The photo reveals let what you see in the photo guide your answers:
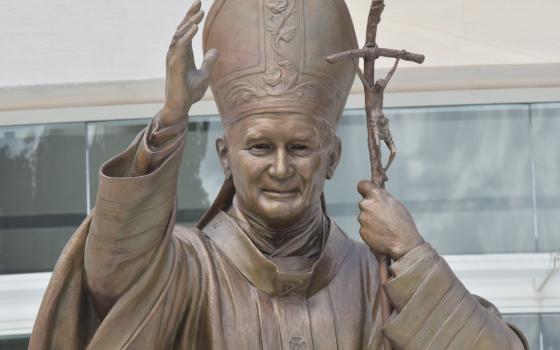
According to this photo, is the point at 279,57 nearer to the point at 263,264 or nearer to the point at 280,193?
the point at 280,193

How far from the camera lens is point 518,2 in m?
12.6

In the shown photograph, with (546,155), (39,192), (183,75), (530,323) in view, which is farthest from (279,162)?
(546,155)

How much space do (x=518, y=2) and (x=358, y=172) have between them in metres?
1.70

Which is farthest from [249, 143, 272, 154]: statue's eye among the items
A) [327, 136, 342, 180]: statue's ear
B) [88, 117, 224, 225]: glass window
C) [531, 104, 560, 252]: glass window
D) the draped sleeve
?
[531, 104, 560, 252]: glass window

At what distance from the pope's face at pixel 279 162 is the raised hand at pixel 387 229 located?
0.21 meters

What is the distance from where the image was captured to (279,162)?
18.6ft

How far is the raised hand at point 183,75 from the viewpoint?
17.6 ft

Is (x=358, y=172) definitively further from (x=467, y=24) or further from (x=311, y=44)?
(x=311, y=44)

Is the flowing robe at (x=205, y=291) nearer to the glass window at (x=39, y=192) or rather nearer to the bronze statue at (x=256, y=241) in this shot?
the bronze statue at (x=256, y=241)

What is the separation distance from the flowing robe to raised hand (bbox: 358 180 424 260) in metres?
0.04

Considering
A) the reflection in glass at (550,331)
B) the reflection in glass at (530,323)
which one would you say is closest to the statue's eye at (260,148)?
the reflection in glass at (530,323)

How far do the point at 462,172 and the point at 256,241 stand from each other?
24.8ft

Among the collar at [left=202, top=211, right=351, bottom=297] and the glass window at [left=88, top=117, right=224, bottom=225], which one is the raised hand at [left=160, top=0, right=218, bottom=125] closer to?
the collar at [left=202, top=211, right=351, bottom=297]

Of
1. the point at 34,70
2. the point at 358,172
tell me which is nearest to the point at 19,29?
the point at 34,70
